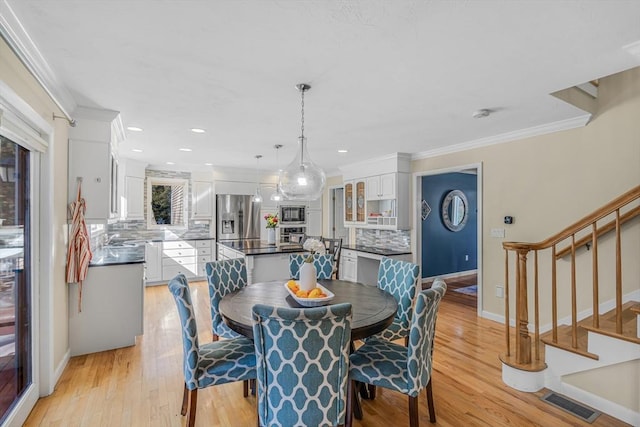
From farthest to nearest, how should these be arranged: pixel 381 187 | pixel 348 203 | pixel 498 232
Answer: pixel 348 203 → pixel 381 187 → pixel 498 232

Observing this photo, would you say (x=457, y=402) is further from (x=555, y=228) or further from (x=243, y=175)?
(x=243, y=175)

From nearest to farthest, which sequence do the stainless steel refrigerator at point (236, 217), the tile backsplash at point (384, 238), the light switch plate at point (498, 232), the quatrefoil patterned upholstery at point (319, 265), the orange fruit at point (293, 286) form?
the orange fruit at point (293, 286)
the quatrefoil patterned upholstery at point (319, 265)
the light switch plate at point (498, 232)
the tile backsplash at point (384, 238)
the stainless steel refrigerator at point (236, 217)

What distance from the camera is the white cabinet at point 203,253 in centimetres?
632

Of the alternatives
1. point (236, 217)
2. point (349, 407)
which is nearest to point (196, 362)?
point (349, 407)

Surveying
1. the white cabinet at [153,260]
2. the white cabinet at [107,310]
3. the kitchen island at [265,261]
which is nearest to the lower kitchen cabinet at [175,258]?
the white cabinet at [153,260]

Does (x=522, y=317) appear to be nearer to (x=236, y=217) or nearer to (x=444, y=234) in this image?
(x=444, y=234)

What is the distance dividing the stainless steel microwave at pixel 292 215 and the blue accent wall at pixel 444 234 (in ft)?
8.94

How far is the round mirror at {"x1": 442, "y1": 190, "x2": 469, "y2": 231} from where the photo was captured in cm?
646

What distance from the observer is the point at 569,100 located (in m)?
2.86

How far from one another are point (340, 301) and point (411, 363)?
2.20 feet

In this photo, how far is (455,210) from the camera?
665cm

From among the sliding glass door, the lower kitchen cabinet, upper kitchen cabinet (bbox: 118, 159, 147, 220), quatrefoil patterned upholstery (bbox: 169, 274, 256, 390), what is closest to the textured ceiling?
the sliding glass door

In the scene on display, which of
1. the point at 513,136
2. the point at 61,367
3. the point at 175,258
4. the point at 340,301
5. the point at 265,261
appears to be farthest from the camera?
the point at 175,258

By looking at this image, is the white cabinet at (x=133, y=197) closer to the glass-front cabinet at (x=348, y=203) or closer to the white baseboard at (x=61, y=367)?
the white baseboard at (x=61, y=367)
